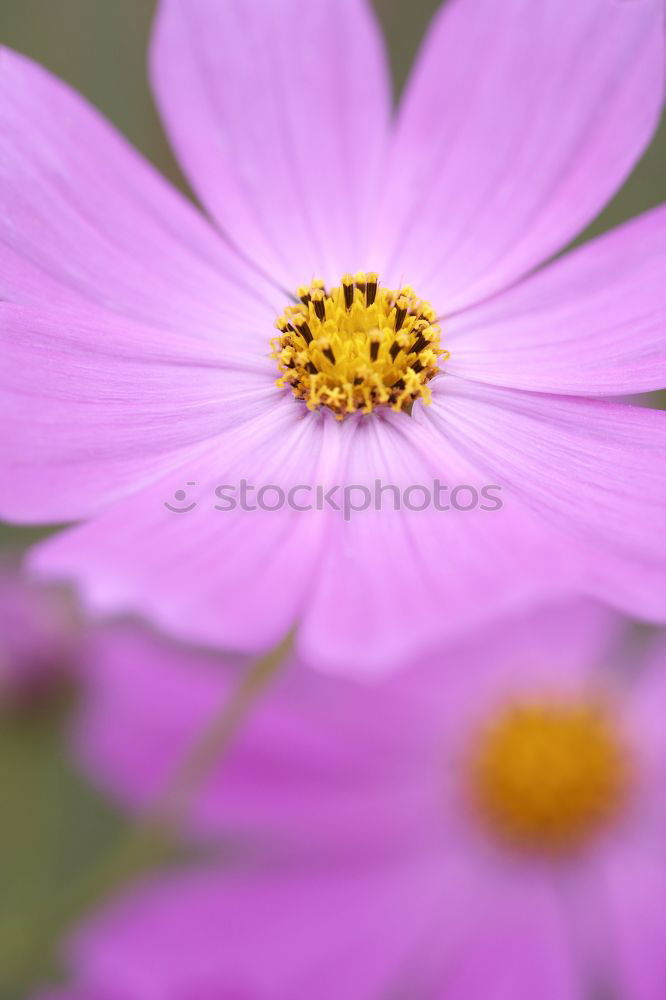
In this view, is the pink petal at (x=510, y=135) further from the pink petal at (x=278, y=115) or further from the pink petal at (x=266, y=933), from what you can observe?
the pink petal at (x=266, y=933)

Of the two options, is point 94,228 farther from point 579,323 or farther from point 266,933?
point 266,933

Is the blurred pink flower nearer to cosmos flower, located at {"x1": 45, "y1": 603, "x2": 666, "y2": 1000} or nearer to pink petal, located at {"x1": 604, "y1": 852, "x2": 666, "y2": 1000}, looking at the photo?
cosmos flower, located at {"x1": 45, "y1": 603, "x2": 666, "y2": 1000}

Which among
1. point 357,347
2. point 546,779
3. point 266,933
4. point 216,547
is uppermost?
point 357,347

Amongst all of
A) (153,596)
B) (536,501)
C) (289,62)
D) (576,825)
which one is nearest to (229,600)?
(153,596)

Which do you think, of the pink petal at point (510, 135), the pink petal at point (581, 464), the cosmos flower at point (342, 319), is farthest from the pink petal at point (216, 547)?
the pink petal at point (510, 135)

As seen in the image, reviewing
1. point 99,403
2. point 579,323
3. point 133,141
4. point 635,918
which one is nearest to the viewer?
point 99,403

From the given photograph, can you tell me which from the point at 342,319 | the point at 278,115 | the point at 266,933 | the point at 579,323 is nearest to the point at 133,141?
the point at 278,115

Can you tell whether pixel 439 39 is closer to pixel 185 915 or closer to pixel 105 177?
pixel 105 177

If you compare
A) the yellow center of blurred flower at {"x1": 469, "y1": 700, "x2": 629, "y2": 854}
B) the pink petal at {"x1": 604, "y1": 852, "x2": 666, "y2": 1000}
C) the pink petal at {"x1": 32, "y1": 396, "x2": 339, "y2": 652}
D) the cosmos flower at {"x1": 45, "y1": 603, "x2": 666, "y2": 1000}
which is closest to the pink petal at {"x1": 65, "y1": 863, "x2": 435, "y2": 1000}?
the cosmos flower at {"x1": 45, "y1": 603, "x2": 666, "y2": 1000}
